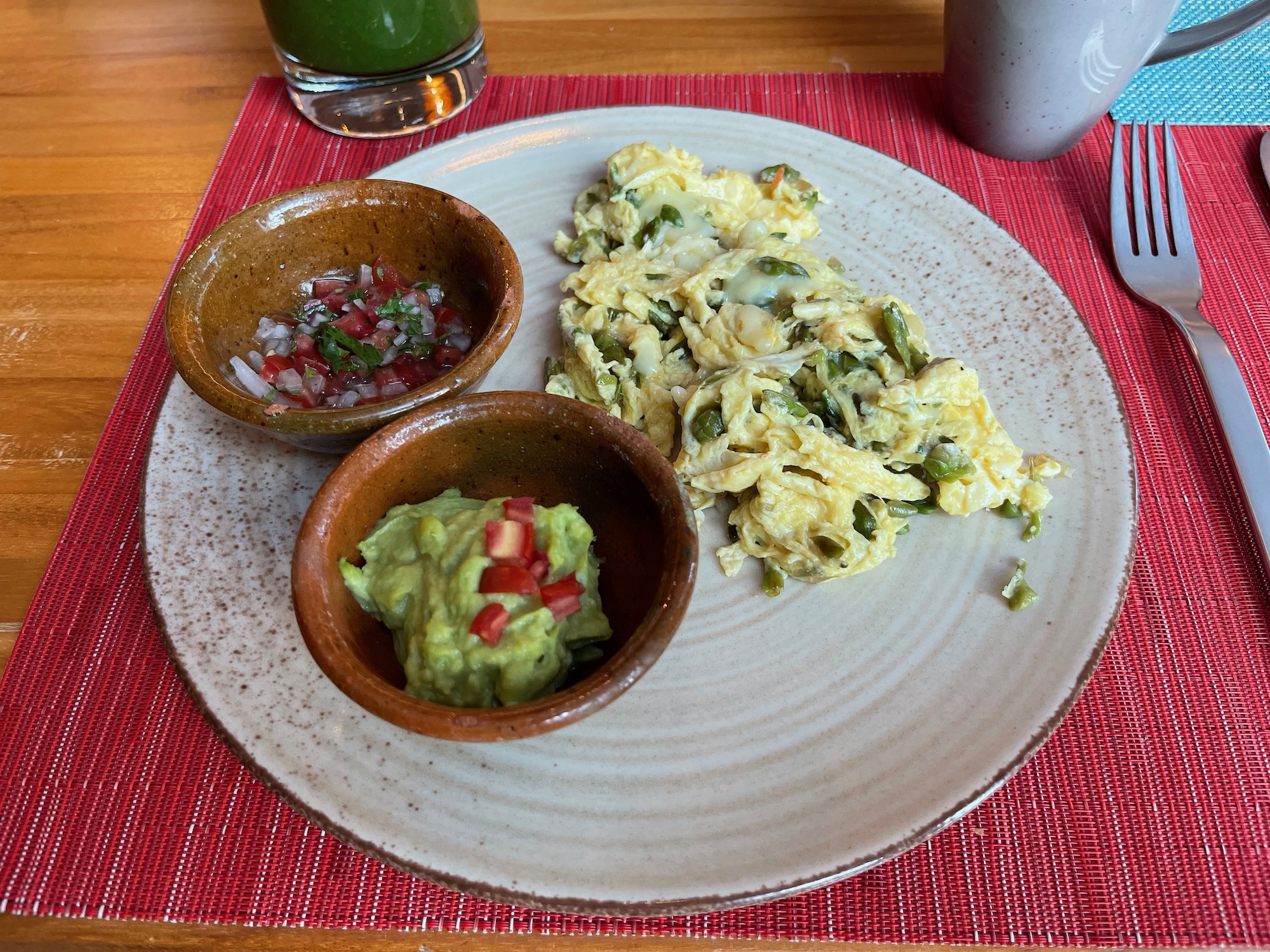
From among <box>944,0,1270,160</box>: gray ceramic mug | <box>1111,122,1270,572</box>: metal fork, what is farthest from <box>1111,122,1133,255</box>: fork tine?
<box>944,0,1270,160</box>: gray ceramic mug

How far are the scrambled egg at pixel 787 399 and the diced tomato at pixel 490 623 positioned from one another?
72cm

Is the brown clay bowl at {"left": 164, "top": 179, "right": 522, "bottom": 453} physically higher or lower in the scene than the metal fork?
higher

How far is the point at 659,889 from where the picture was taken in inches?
68.2

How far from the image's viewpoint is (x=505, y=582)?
5.94 feet

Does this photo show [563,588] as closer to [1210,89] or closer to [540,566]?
[540,566]

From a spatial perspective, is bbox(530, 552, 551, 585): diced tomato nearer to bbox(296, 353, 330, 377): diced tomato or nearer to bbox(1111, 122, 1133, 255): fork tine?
bbox(296, 353, 330, 377): diced tomato

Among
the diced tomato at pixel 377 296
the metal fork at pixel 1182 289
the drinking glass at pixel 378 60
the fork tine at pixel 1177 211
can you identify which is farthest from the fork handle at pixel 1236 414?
the drinking glass at pixel 378 60

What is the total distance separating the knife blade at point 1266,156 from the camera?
3.26m

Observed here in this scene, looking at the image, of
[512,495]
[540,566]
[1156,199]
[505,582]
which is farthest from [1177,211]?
[505,582]

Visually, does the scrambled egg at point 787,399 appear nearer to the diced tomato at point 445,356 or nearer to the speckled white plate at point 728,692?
the speckled white plate at point 728,692

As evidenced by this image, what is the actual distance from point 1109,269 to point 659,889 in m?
2.60

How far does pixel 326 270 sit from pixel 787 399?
147cm

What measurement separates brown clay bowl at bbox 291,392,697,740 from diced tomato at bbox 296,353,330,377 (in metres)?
0.53

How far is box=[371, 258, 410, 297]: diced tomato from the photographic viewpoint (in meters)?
2.63
